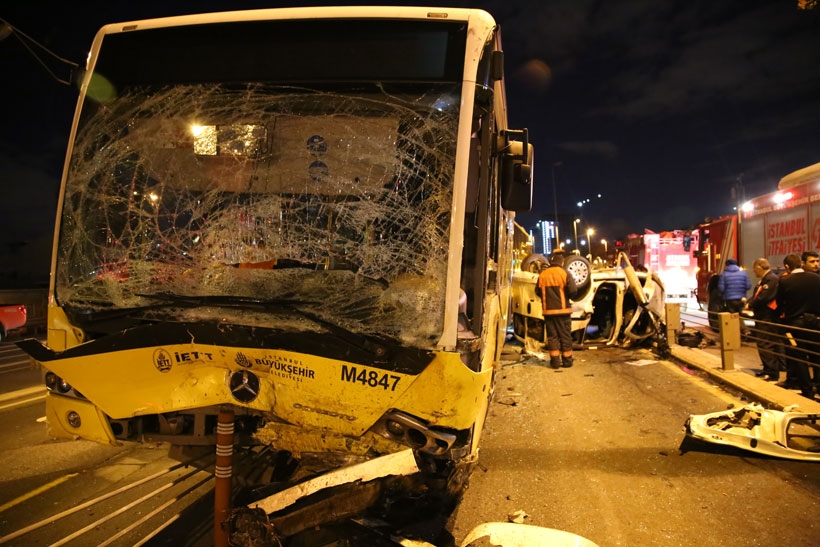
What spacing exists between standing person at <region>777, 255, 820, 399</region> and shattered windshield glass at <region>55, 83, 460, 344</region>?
5642mm

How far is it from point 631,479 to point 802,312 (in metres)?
4.00

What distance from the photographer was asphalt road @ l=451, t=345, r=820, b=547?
3.05 meters

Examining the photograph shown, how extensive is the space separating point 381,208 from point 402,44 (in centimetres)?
96

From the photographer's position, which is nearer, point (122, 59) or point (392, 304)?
point (392, 304)

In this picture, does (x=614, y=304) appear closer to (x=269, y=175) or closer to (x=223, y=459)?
(x=269, y=175)

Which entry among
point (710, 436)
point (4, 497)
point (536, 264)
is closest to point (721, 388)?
point (710, 436)

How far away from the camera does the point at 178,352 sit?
238cm

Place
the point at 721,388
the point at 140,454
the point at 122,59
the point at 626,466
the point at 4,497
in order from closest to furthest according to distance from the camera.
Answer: the point at 122,59
the point at 4,497
the point at 626,466
the point at 140,454
the point at 721,388

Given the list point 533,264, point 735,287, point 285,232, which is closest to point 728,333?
point 735,287

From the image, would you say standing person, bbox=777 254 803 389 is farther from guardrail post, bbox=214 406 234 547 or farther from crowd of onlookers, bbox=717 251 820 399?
guardrail post, bbox=214 406 234 547

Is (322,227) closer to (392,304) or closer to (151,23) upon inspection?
(392,304)

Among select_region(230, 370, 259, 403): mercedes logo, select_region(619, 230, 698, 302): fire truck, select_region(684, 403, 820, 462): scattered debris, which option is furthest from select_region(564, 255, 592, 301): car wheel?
select_region(619, 230, 698, 302): fire truck

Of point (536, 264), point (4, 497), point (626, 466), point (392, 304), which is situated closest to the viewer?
point (392, 304)

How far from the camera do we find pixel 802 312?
5777mm
